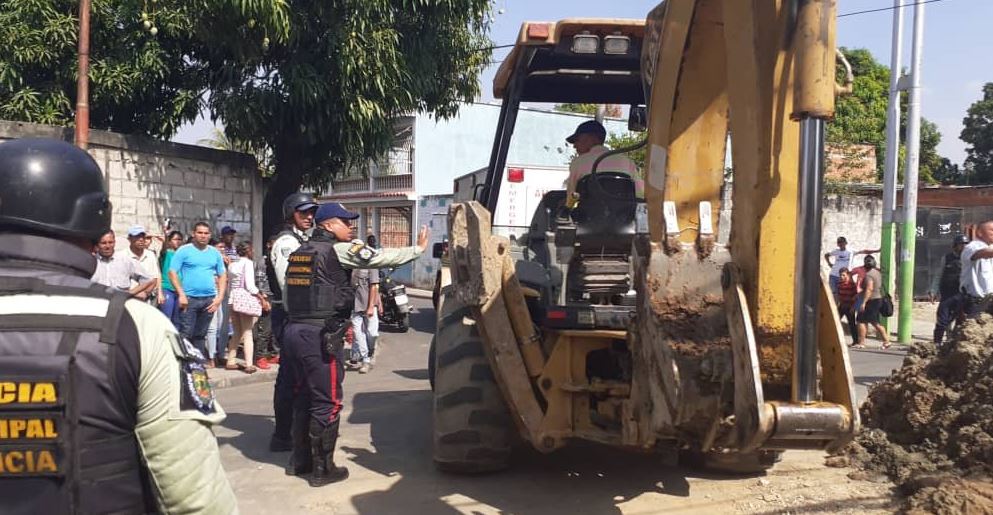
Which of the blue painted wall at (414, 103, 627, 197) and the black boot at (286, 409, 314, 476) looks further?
the blue painted wall at (414, 103, 627, 197)

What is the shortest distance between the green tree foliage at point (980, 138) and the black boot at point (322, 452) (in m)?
41.5

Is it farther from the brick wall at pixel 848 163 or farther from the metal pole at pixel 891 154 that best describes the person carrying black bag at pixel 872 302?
the brick wall at pixel 848 163

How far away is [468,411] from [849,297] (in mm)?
9891

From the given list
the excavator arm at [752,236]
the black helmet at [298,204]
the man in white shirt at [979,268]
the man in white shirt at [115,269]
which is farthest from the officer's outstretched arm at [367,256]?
the man in white shirt at [979,268]

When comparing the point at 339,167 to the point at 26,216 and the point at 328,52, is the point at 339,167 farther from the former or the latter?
the point at 26,216

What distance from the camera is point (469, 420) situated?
5.11 meters

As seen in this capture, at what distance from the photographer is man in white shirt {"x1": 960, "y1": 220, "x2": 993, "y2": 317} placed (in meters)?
9.20

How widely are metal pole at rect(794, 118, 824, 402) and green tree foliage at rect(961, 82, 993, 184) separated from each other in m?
42.2

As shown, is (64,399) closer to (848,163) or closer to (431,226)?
(431,226)

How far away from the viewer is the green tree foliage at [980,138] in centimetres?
3953

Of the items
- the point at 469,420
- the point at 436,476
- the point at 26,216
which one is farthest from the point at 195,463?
the point at 436,476

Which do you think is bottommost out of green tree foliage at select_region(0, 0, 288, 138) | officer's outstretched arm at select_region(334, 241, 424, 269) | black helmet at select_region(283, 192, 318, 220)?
officer's outstretched arm at select_region(334, 241, 424, 269)

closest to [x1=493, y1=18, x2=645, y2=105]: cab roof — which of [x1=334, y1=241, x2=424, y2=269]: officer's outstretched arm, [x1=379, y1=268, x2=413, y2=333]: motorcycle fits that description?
[x1=334, y1=241, x2=424, y2=269]: officer's outstretched arm

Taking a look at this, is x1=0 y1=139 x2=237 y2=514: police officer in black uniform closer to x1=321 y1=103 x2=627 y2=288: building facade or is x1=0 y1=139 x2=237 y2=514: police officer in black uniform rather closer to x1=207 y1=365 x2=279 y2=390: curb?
x1=207 y1=365 x2=279 y2=390: curb
